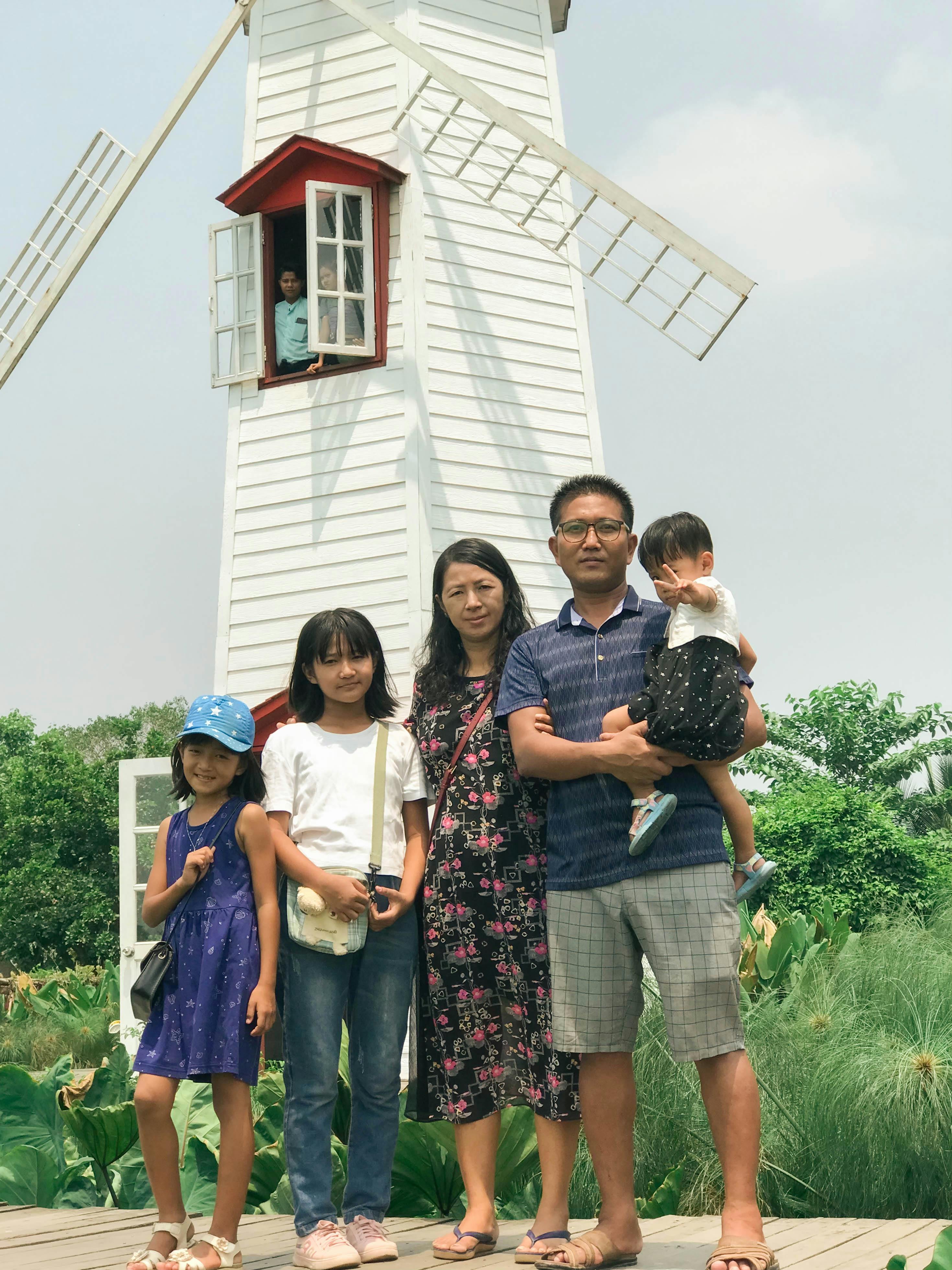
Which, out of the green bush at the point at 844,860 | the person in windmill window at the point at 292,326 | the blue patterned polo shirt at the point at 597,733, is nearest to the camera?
the blue patterned polo shirt at the point at 597,733

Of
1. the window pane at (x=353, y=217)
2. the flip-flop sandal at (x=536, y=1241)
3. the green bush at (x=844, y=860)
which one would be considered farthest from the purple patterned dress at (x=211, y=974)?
the green bush at (x=844, y=860)

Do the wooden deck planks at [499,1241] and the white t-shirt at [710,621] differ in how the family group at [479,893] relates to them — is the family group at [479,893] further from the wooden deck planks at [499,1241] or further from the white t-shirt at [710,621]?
the wooden deck planks at [499,1241]

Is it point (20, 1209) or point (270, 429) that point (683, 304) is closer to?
point (270, 429)

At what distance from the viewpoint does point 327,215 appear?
9.11m

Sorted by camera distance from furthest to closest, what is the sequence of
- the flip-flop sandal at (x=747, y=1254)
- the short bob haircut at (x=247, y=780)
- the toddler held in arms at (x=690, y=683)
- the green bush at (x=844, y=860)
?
the green bush at (x=844, y=860) → the short bob haircut at (x=247, y=780) → the toddler held in arms at (x=690, y=683) → the flip-flop sandal at (x=747, y=1254)

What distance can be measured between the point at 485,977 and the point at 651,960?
18.6 inches

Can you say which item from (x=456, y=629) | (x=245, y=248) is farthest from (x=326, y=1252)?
(x=245, y=248)

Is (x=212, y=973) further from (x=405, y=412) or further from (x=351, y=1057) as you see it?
(x=405, y=412)

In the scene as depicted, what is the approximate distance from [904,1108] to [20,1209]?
9.26 ft

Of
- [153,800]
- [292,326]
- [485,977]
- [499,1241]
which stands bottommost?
[499,1241]

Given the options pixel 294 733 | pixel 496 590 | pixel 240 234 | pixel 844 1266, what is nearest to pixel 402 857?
pixel 294 733

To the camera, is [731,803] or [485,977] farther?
[485,977]

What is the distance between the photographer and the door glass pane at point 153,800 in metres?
10.2

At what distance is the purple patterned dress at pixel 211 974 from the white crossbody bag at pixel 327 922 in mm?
124
